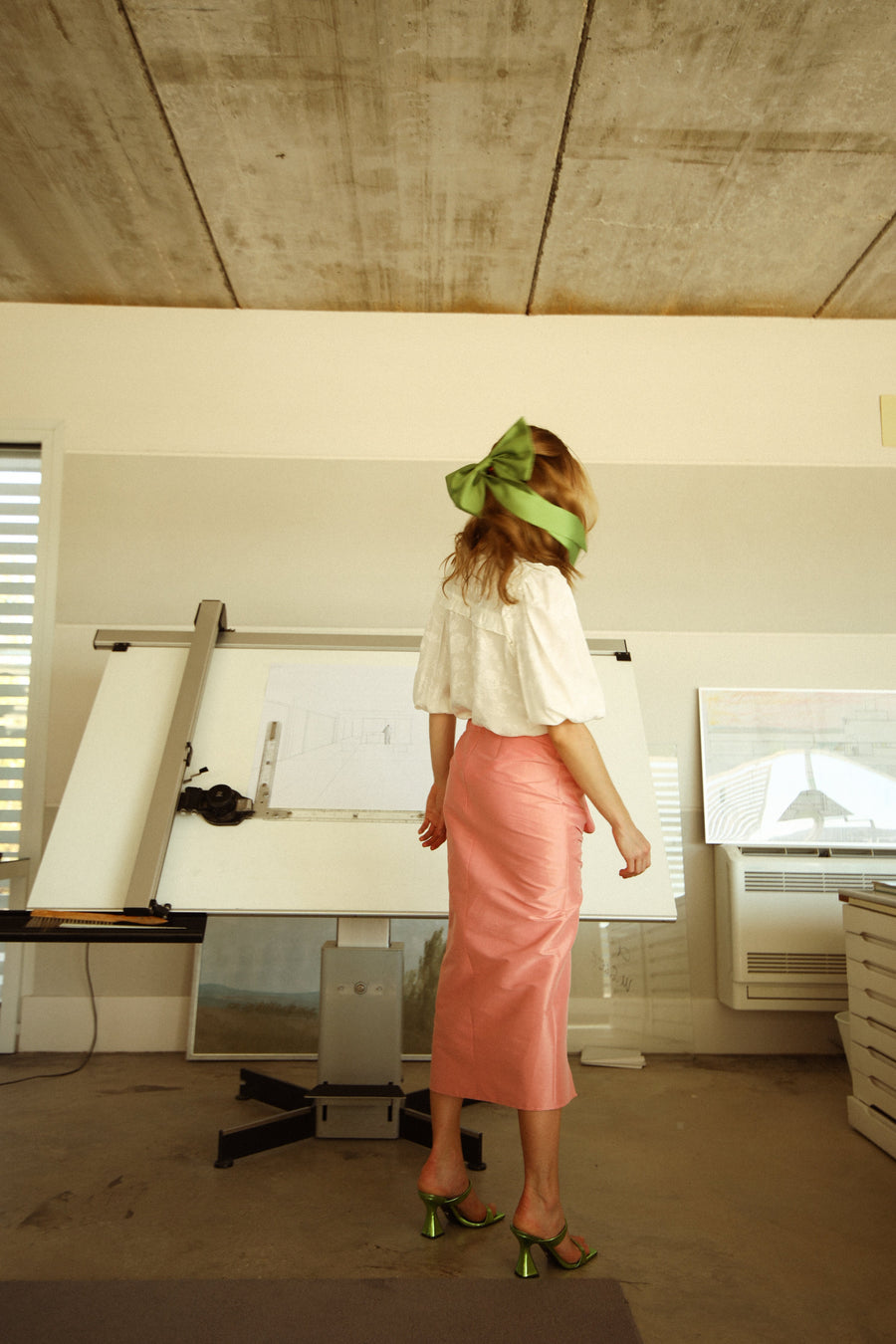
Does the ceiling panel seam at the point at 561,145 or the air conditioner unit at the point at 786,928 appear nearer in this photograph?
the ceiling panel seam at the point at 561,145

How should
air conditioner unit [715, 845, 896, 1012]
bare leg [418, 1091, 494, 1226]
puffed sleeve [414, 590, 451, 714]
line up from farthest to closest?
1. air conditioner unit [715, 845, 896, 1012]
2. puffed sleeve [414, 590, 451, 714]
3. bare leg [418, 1091, 494, 1226]

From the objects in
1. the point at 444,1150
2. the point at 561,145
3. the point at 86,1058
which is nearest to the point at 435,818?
the point at 444,1150

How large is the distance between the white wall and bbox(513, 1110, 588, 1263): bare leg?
1.67 metres

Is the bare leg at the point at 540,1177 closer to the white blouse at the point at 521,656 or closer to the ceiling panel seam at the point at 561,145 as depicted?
the white blouse at the point at 521,656

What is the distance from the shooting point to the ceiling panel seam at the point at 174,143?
2.05 m

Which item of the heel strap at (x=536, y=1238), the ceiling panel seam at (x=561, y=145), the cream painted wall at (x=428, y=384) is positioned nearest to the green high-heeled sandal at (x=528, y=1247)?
the heel strap at (x=536, y=1238)

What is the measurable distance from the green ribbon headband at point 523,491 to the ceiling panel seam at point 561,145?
44.3 inches

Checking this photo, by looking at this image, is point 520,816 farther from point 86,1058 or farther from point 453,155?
point 86,1058

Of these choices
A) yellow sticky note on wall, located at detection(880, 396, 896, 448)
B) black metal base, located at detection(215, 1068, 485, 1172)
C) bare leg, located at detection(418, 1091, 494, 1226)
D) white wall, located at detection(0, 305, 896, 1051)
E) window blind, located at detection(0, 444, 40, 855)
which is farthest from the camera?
yellow sticky note on wall, located at detection(880, 396, 896, 448)

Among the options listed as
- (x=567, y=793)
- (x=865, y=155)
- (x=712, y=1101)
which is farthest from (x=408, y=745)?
(x=865, y=155)

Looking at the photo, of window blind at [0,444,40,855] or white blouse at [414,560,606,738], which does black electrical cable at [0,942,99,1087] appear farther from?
white blouse at [414,560,606,738]

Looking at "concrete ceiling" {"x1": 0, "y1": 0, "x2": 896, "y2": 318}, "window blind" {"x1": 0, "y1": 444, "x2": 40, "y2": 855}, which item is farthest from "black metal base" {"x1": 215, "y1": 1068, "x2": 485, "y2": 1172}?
"concrete ceiling" {"x1": 0, "y1": 0, "x2": 896, "y2": 318}

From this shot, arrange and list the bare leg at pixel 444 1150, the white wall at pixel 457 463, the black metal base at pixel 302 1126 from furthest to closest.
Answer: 1. the white wall at pixel 457 463
2. the black metal base at pixel 302 1126
3. the bare leg at pixel 444 1150

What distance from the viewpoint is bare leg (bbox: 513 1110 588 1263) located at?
1499mm
